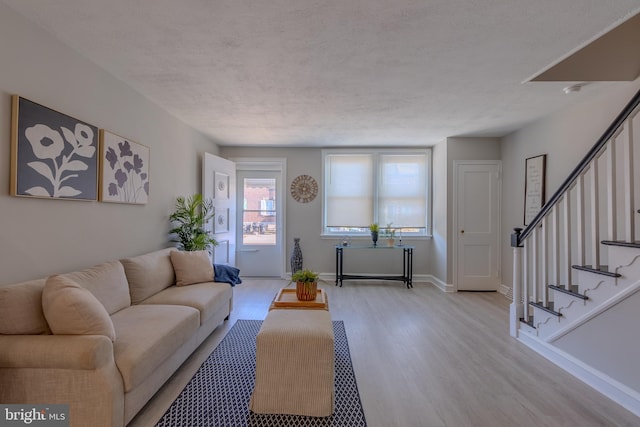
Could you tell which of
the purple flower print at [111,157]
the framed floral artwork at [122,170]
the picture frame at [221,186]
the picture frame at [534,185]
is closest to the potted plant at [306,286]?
the framed floral artwork at [122,170]

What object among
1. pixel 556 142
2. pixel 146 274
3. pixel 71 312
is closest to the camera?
pixel 71 312

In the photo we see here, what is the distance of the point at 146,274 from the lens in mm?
2699

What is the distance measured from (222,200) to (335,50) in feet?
10.6

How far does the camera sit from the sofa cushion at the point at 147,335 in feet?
5.52

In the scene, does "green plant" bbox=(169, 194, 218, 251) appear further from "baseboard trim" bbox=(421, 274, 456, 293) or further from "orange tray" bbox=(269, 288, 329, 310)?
"baseboard trim" bbox=(421, 274, 456, 293)

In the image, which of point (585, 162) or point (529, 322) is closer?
point (585, 162)

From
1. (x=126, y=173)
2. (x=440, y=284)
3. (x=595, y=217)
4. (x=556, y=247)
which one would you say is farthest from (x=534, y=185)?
(x=126, y=173)

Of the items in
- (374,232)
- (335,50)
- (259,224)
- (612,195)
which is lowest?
(374,232)

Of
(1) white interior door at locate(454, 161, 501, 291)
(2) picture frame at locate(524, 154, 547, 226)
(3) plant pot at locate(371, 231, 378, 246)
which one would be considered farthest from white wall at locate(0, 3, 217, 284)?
(2) picture frame at locate(524, 154, 547, 226)

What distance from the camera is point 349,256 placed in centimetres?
541

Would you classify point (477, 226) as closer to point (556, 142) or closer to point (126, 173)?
point (556, 142)

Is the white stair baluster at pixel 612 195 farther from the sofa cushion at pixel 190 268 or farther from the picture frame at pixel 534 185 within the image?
the sofa cushion at pixel 190 268

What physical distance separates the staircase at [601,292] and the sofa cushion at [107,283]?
3542 mm

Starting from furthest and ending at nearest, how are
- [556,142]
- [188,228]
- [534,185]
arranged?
[534,185] < [188,228] < [556,142]
